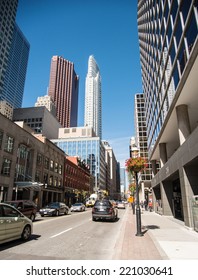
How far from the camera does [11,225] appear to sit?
26.8 feet

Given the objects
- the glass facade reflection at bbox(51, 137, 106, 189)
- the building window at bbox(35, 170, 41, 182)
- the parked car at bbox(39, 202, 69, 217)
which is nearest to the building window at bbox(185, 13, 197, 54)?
the parked car at bbox(39, 202, 69, 217)

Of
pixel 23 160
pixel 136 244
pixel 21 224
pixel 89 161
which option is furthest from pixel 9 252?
pixel 89 161

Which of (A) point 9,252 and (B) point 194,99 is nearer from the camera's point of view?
(A) point 9,252

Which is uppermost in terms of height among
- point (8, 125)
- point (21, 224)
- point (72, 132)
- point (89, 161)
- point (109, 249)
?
point (72, 132)

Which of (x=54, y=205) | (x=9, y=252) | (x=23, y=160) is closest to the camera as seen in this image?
(x=9, y=252)

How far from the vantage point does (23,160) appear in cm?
3588

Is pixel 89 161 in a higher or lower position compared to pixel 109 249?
higher

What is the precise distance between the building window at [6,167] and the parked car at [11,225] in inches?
916

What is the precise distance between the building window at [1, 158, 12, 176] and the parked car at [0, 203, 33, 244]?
2327cm

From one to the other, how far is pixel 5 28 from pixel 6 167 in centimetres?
15710

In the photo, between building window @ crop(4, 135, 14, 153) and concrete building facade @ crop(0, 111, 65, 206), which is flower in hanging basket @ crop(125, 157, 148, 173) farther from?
building window @ crop(4, 135, 14, 153)

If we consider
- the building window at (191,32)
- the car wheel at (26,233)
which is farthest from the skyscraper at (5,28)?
the car wheel at (26,233)

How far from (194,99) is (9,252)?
15768 millimetres
